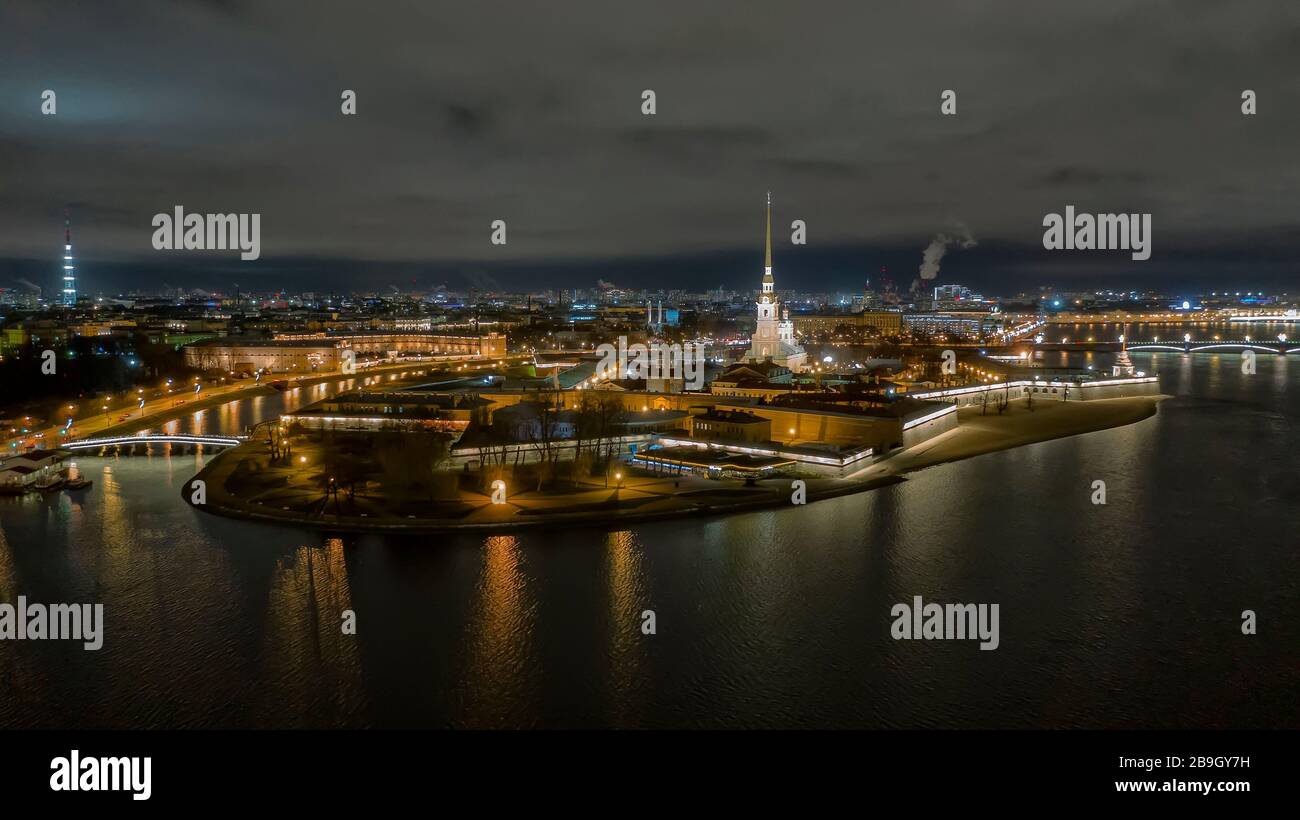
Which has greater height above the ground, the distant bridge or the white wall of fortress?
the white wall of fortress

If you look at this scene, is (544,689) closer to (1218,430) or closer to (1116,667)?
(1116,667)

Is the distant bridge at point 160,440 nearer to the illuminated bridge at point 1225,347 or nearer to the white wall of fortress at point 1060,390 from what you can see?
the white wall of fortress at point 1060,390

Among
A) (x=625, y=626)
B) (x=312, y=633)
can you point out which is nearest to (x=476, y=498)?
(x=312, y=633)

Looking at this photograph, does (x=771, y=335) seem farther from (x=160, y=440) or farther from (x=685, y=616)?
(x=685, y=616)

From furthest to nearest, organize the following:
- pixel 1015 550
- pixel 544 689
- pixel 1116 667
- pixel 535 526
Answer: pixel 535 526
pixel 1015 550
pixel 1116 667
pixel 544 689

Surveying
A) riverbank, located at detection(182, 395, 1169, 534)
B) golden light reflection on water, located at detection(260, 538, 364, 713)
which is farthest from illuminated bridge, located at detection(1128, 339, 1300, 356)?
golden light reflection on water, located at detection(260, 538, 364, 713)

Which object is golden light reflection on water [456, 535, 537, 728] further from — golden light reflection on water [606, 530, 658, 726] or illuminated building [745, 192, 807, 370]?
illuminated building [745, 192, 807, 370]
